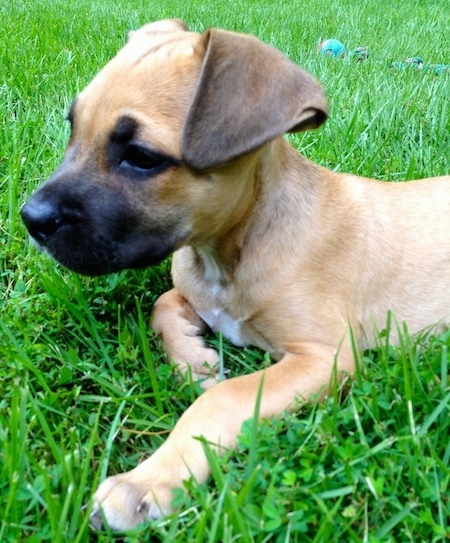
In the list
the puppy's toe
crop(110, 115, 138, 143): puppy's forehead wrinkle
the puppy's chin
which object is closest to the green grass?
the puppy's toe

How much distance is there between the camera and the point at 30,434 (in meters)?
2.44

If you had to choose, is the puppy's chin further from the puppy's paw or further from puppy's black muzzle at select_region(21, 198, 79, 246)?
the puppy's paw

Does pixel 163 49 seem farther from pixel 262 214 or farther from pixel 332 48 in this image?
pixel 332 48

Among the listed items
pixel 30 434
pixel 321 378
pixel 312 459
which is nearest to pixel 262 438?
pixel 312 459

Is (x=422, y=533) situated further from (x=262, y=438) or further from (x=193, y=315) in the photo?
(x=193, y=315)

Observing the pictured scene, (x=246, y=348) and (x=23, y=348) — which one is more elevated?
(x=23, y=348)

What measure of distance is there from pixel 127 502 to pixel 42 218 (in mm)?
1163

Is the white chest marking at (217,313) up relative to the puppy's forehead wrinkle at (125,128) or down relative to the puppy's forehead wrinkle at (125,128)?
down

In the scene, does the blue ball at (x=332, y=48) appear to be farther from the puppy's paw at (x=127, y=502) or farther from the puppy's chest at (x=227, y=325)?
the puppy's paw at (x=127, y=502)

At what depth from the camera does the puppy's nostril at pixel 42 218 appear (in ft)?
8.92

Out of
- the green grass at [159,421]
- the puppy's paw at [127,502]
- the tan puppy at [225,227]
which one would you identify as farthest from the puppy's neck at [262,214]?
the puppy's paw at [127,502]

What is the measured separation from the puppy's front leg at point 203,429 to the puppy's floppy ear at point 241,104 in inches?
34.3

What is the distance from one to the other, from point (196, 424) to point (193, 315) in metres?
1.13

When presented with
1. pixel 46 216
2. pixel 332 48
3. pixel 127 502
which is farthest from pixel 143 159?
pixel 332 48
